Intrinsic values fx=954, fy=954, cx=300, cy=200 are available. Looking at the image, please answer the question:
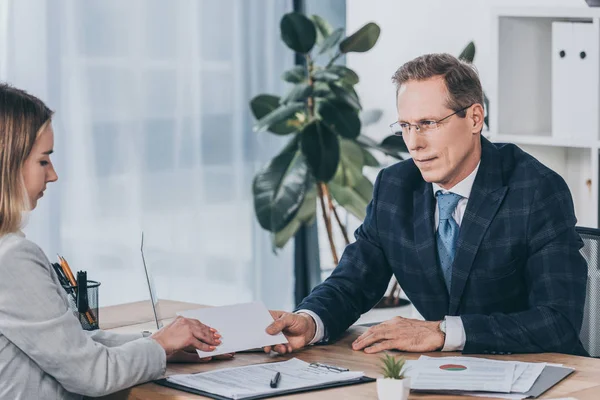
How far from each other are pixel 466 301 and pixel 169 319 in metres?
0.76

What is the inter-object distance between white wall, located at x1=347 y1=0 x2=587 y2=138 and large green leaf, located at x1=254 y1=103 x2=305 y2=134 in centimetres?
66

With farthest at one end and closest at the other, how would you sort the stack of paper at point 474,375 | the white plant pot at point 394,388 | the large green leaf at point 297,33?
the large green leaf at point 297,33 → the stack of paper at point 474,375 → the white plant pot at point 394,388

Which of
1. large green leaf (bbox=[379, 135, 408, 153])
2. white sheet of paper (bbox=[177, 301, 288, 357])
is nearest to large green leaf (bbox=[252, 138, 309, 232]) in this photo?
large green leaf (bbox=[379, 135, 408, 153])

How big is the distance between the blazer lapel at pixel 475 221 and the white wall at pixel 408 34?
5.85 ft

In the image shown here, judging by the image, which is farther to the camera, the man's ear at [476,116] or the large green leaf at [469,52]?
the large green leaf at [469,52]

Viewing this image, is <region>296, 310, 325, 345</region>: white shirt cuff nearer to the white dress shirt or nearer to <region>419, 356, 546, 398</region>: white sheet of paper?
the white dress shirt

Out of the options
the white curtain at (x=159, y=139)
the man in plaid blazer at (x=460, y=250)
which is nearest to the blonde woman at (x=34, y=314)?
the man in plaid blazer at (x=460, y=250)

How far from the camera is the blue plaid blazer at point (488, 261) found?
78.9 inches

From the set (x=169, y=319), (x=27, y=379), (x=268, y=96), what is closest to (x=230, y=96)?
(x=268, y=96)

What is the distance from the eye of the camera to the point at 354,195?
436cm

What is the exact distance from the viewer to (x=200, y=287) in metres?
4.30

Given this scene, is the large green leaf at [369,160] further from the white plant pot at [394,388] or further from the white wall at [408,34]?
the white plant pot at [394,388]

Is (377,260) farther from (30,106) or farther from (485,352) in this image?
(30,106)

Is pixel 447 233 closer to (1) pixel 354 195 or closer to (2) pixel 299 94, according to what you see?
(2) pixel 299 94
